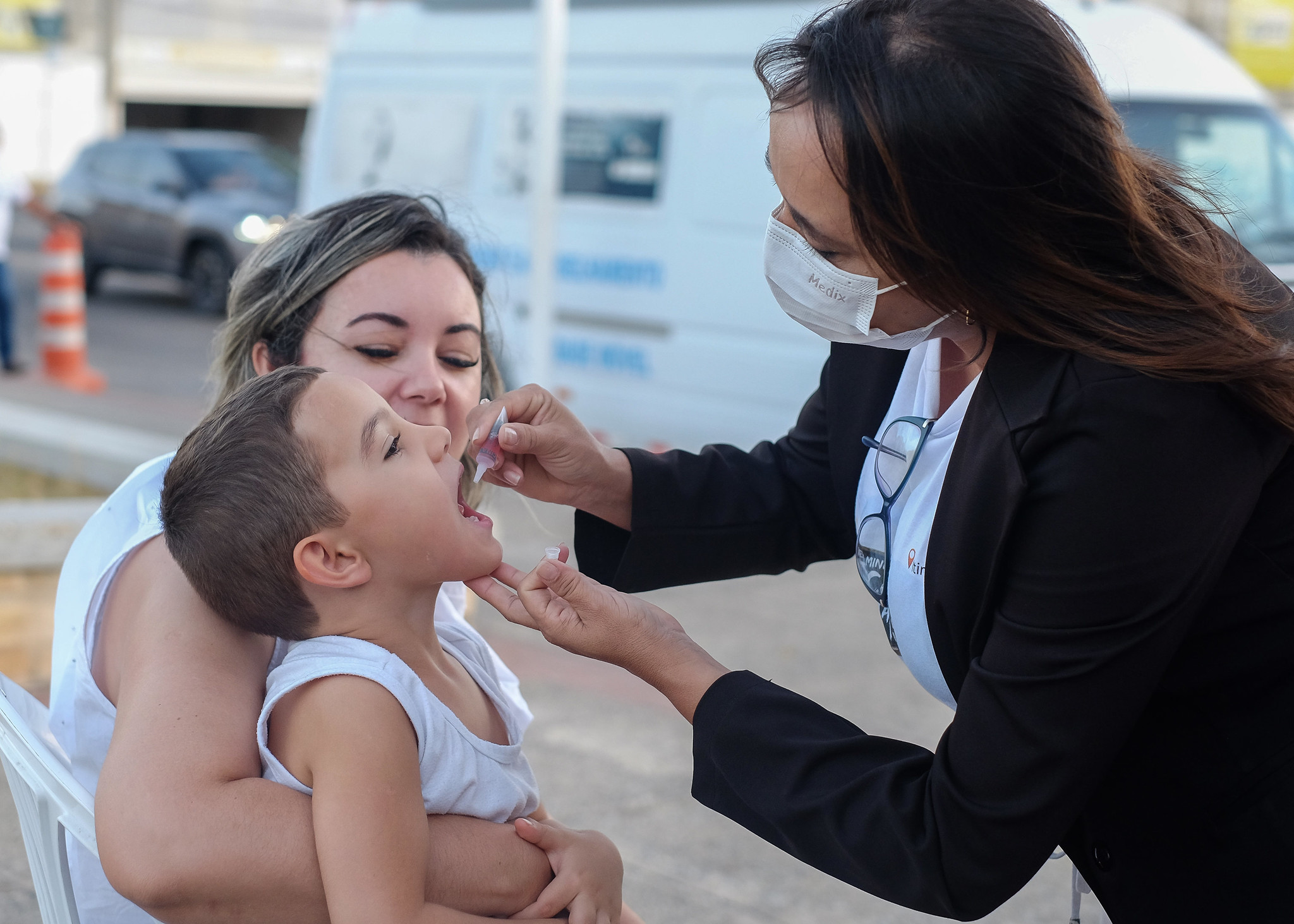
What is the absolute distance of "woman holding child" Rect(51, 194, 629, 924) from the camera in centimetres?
145

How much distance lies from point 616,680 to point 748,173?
270 cm

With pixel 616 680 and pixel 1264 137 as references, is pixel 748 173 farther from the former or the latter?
pixel 616 680

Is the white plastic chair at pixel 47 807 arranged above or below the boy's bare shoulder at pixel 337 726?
below

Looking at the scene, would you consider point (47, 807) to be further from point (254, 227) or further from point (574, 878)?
point (254, 227)

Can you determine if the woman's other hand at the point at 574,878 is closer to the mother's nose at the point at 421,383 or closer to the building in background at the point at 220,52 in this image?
the mother's nose at the point at 421,383

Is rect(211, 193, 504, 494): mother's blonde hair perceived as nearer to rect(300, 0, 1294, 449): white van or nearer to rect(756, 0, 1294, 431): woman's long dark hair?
rect(756, 0, 1294, 431): woman's long dark hair

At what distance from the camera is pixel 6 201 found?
9.81 metres

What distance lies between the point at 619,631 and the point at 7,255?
9.65m

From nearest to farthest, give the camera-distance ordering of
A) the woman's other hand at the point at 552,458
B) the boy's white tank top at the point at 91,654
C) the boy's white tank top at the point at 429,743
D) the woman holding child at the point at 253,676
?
1. the woman holding child at the point at 253,676
2. the boy's white tank top at the point at 429,743
3. the boy's white tank top at the point at 91,654
4. the woman's other hand at the point at 552,458

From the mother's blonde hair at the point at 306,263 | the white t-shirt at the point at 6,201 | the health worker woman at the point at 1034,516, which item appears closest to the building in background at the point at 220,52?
the white t-shirt at the point at 6,201

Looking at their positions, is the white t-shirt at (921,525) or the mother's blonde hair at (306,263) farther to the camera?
the mother's blonde hair at (306,263)

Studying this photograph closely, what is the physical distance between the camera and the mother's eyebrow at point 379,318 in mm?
2088

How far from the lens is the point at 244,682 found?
62.2 inches

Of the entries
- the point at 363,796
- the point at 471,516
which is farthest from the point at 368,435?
the point at 363,796
